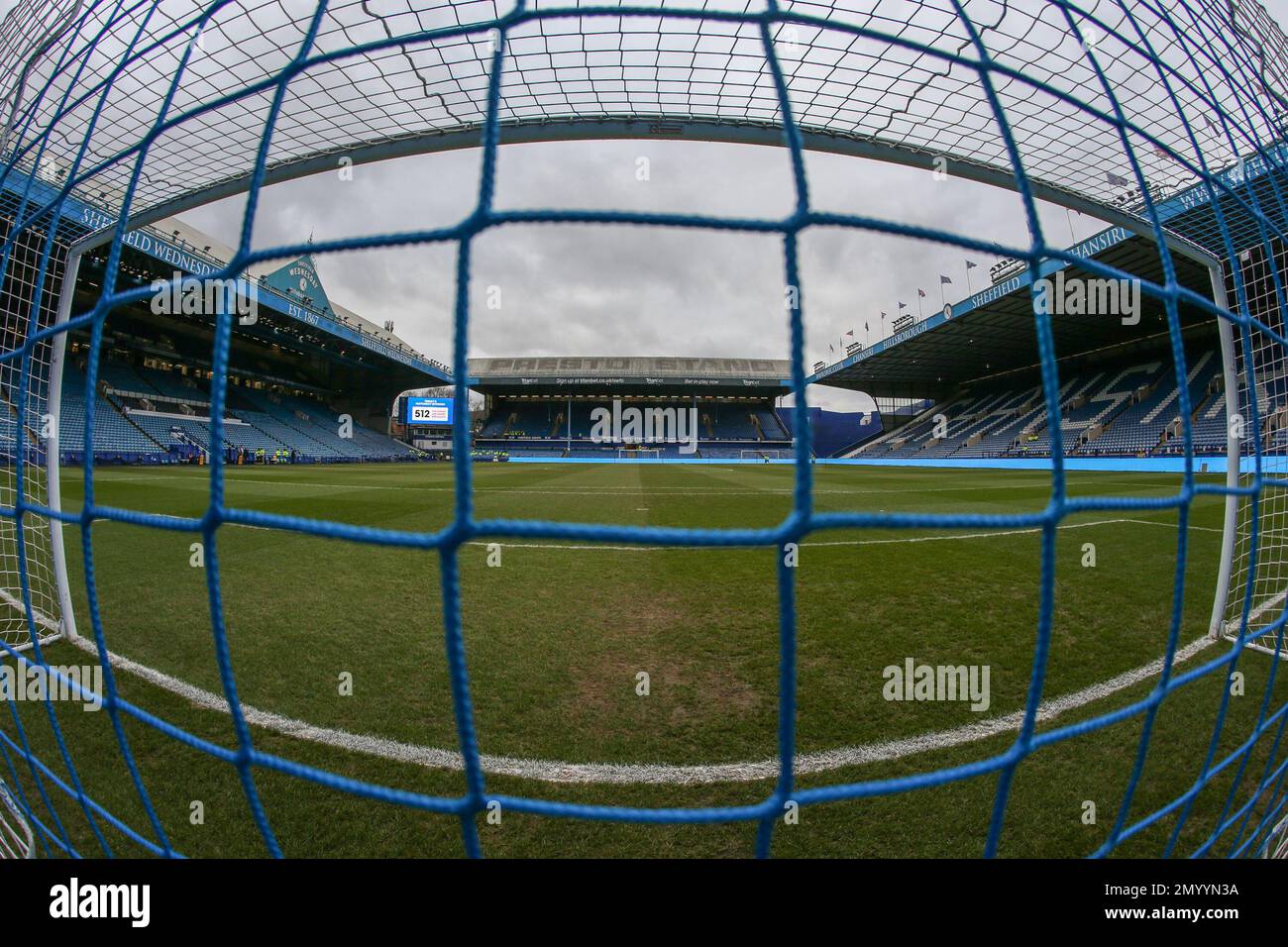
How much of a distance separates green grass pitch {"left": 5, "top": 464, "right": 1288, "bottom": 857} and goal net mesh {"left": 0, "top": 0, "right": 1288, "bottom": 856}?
10cm

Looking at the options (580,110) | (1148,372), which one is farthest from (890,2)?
(1148,372)

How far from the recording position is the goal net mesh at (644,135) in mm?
1031

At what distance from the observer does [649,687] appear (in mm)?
2350

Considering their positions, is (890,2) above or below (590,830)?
above

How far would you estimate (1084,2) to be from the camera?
2223 millimetres

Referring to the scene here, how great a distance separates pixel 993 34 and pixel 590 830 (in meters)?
3.86

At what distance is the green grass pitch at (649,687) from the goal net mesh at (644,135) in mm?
99

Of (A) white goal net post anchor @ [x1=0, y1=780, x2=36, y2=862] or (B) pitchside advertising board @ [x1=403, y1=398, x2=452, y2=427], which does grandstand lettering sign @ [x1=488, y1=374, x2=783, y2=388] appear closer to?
(B) pitchside advertising board @ [x1=403, y1=398, x2=452, y2=427]

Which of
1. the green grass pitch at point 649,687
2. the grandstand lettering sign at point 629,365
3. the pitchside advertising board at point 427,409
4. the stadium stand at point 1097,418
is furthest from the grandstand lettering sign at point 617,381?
the green grass pitch at point 649,687

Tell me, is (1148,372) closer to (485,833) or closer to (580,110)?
(580,110)

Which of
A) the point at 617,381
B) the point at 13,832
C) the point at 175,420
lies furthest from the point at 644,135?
the point at 617,381

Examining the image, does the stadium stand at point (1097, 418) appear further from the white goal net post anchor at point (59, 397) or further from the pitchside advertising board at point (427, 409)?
the pitchside advertising board at point (427, 409)

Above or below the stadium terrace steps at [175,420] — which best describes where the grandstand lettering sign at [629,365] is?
above
